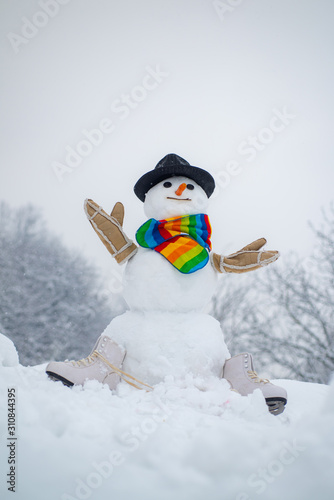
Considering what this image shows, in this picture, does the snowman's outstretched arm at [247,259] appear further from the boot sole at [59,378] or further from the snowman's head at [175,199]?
the boot sole at [59,378]

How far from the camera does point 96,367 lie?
7.30ft

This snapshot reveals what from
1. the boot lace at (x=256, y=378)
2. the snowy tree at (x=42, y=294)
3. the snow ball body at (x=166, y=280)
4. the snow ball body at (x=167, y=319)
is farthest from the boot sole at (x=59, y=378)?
the snowy tree at (x=42, y=294)

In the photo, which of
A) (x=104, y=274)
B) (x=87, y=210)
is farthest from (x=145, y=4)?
(x=87, y=210)

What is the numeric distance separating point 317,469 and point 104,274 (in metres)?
9.28

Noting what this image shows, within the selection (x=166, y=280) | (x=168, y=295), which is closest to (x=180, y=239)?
(x=166, y=280)

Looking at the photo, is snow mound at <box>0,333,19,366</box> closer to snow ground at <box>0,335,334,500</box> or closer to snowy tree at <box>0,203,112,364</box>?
snow ground at <box>0,335,334,500</box>

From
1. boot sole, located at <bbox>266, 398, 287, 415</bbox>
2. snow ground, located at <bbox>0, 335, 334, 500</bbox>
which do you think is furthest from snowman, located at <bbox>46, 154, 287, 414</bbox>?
snow ground, located at <bbox>0, 335, 334, 500</bbox>

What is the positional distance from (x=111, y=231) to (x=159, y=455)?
180cm

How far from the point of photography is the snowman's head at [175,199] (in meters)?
2.81

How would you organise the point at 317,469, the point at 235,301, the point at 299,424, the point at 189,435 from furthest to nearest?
the point at 235,301
the point at 189,435
the point at 299,424
the point at 317,469

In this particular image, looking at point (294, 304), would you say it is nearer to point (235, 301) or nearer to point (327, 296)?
point (327, 296)

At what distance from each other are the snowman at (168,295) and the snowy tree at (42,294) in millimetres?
6345

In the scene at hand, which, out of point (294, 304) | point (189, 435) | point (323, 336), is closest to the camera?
point (189, 435)

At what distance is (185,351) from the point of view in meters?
2.30
